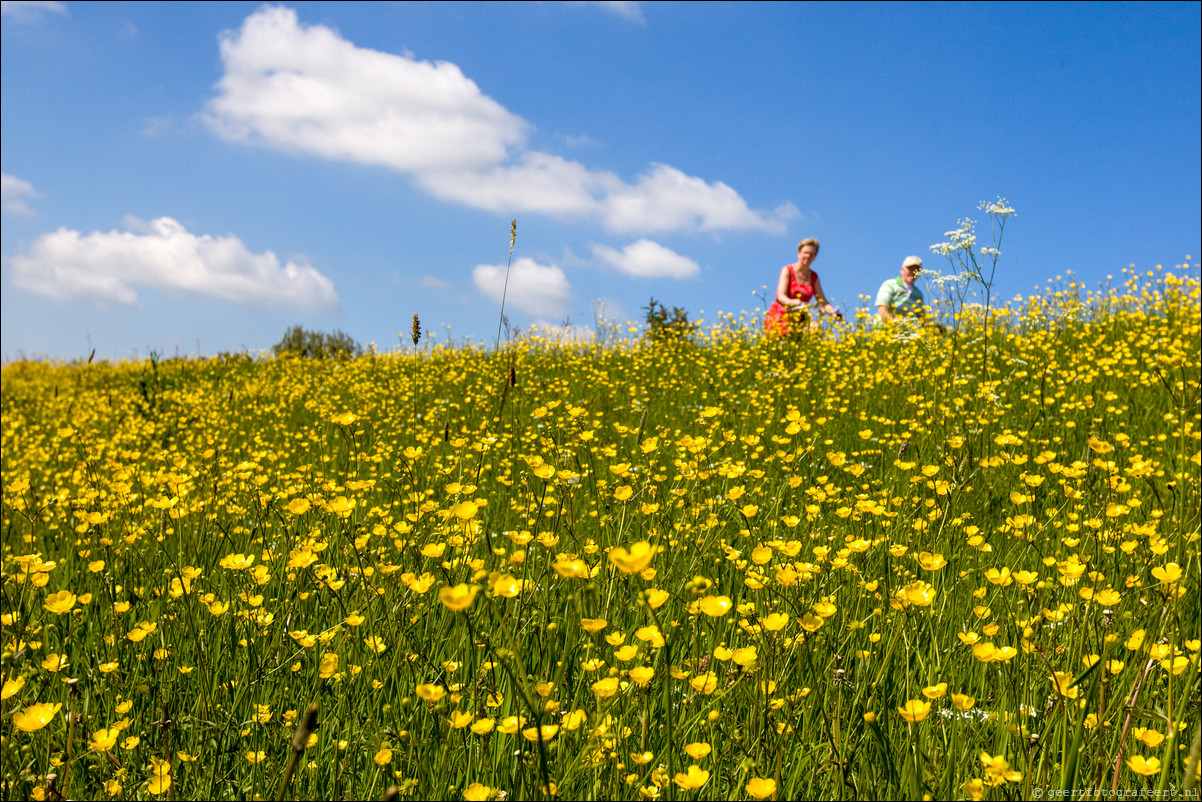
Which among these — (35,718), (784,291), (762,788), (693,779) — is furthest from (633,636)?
(784,291)

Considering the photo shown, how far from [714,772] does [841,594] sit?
938mm

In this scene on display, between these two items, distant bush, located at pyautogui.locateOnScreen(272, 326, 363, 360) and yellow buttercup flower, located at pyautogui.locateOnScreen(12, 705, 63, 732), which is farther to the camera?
distant bush, located at pyautogui.locateOnScreen(272, 326, 363, 360)

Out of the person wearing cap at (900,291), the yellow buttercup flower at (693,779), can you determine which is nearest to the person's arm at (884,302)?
the person wearing cap at (900,291)

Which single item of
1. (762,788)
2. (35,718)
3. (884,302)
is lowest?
(35,718)

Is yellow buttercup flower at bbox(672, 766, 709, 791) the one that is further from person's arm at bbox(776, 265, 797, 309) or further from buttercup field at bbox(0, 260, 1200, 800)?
person's arm at bbox(776, 265, 797, 309)

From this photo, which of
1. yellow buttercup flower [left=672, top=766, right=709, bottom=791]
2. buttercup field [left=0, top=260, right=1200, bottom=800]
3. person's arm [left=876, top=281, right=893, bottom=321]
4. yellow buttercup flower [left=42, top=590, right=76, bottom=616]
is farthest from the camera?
person's arm [left=876, top=281, right=893, bottom=321]

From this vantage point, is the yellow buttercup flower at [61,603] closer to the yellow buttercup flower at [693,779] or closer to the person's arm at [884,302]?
the yellow buttercup flower at [693,779]

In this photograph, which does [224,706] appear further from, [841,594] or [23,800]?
[841,594]

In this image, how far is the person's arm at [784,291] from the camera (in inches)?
445

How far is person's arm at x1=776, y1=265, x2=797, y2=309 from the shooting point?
37.1 feet

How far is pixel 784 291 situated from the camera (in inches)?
459

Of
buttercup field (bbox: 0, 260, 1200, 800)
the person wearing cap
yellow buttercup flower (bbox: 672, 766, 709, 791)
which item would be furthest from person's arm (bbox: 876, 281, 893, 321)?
yellow buttercup flower (bbox: 672, 766, 709, 791)

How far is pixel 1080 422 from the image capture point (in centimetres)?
539

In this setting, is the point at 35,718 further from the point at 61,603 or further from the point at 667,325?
the point at 667,325
